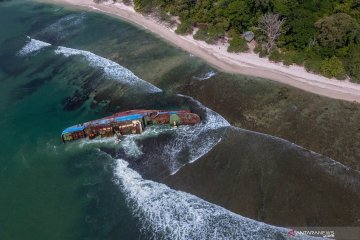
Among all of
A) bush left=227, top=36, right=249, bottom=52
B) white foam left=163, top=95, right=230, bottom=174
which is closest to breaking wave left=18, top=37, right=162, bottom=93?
white foam left=163, top=95, right=230, bottom=174

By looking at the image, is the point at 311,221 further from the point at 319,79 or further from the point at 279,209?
the point at 319,79

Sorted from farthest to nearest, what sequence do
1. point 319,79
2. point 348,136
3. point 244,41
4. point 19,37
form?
point 19,37, point 244,41, point 319,79, point 348,136

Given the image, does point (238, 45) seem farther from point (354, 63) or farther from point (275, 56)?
point (354, 63)

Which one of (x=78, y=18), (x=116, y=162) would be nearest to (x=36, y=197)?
(x=116, y=162)

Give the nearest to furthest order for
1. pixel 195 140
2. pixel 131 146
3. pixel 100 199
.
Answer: pixel 100 199 → pixel 195 140 → pixel 131 146

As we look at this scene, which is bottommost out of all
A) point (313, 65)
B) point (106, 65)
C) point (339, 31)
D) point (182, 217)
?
point (182, 217)

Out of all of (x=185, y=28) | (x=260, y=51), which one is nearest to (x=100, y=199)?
(x=260, y=51)
